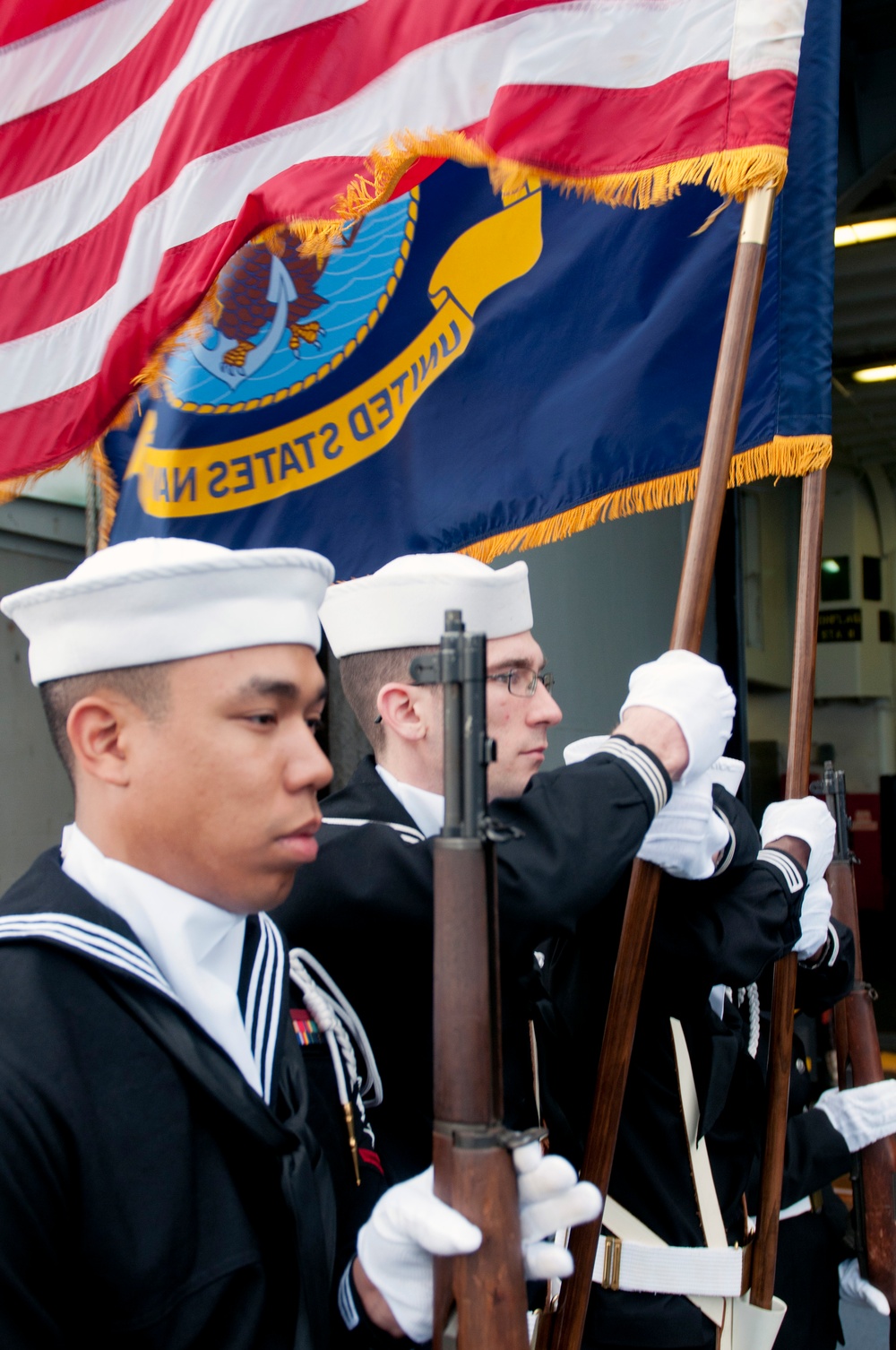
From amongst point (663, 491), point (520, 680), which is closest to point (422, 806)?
point (520, 680)

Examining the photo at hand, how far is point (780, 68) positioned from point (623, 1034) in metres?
1.49

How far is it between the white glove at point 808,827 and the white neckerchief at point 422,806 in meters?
0.86

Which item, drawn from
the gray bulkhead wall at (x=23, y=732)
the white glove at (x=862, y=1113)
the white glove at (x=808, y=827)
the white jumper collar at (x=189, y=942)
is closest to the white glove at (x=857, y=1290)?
the white glove at (x=862, y=1113)

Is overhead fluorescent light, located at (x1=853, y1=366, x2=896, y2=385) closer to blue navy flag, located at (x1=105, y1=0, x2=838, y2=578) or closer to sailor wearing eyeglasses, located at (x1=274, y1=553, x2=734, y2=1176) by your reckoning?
blue navy flag, located at (x1=105, y1=0, x2=838, y2=578)

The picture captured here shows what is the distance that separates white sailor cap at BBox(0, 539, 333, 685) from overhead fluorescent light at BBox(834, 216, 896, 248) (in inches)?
276

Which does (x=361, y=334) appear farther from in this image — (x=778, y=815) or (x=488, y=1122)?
(x=488, y=1122)

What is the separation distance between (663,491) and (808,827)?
0.74 metres

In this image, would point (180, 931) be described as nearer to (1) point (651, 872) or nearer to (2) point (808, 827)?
(1) point (651, 872)

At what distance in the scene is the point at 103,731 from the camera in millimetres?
1199

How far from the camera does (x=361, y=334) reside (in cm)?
259

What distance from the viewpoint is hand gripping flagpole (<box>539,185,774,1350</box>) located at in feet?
5.12

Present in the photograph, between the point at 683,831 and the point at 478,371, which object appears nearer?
the point at 683,831

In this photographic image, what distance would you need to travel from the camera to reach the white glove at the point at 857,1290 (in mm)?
2482

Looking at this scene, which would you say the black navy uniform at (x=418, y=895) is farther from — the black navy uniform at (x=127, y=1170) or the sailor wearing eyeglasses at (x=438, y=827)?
the black navy uniform at (x=127, y=1170)
